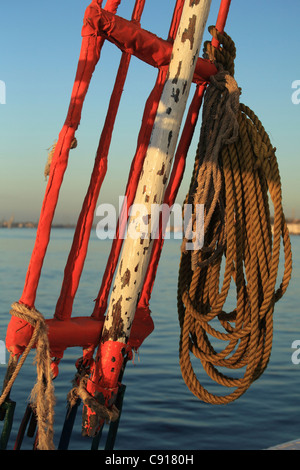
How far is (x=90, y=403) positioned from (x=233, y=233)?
1.31 m

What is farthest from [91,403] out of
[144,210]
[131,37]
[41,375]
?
[131,37]

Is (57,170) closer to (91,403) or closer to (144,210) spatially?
(144,210)

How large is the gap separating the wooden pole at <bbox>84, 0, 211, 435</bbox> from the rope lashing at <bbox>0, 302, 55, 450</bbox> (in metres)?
Result: 0.27

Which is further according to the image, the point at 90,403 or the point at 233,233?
the point at 233,233

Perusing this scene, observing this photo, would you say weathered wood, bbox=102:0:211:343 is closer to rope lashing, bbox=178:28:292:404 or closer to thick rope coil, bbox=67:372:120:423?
thick rope coil, bbox=67:372:120:423

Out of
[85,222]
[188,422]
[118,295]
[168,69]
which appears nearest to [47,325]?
[118,295]

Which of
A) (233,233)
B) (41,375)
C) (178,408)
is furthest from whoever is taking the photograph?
(178,408)

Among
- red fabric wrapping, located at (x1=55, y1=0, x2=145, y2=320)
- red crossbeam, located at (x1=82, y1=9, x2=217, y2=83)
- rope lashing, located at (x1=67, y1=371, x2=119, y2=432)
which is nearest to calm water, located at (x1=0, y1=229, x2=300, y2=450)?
rope lashing, located at (x1=67, y1=371, x2=119, y2=432)

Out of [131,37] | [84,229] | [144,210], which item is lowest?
[84,229]

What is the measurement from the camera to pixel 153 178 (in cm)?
318

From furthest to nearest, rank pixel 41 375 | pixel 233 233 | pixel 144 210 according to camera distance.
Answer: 1. pixel 233 233
2. pixel 144 210
3. pixel 41 375

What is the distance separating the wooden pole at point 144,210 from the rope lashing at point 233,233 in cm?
41

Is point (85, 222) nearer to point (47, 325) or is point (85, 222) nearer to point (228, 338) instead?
point (47, 325)

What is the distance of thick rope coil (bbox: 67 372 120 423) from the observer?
318 cm
